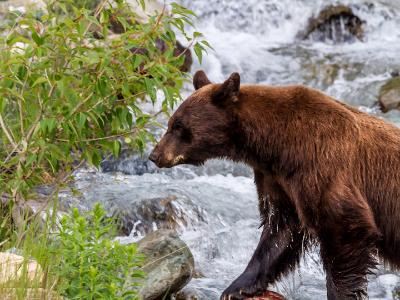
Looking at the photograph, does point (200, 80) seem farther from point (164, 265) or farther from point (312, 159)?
point (164, 265)

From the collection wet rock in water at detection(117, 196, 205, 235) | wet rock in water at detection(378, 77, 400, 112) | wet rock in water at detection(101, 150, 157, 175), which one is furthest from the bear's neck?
Result: wet rock in water at detection(378, 77, 400, 112)

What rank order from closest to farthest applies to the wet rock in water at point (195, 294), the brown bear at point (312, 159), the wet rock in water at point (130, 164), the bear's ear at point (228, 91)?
the brown bear at point (312, 159)
the bear's ear at point (228, 91)
the wet rock in water at point (195, 294)
the wet rock in water at point (130, 164)

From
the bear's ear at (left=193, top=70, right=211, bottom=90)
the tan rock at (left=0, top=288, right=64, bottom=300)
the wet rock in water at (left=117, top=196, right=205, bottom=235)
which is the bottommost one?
the wet rock in water at (left=117, top=196, right=205, bottom=235)

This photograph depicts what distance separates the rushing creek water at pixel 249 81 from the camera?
6.58 m

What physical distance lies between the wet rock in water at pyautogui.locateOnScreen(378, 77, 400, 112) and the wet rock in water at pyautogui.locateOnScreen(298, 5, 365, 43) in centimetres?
284

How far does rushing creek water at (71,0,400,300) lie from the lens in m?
6.58

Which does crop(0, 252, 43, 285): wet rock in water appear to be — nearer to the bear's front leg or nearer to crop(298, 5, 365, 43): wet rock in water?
the bear's front leg

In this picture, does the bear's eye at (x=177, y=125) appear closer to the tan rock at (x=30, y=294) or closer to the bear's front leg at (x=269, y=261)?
the bear's front leg at (x=269, y=261)

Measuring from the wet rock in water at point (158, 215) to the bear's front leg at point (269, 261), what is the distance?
2.25m

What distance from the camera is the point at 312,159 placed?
14.5ft

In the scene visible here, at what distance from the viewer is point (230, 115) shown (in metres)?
4.65

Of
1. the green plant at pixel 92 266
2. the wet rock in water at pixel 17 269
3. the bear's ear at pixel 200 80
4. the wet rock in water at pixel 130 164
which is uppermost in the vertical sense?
the bear's ear at pixel 200 80

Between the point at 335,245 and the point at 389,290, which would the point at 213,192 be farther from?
the point at 335,245

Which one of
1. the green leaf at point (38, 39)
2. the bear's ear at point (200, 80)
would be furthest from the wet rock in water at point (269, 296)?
the green leaf at point (38, 39)
